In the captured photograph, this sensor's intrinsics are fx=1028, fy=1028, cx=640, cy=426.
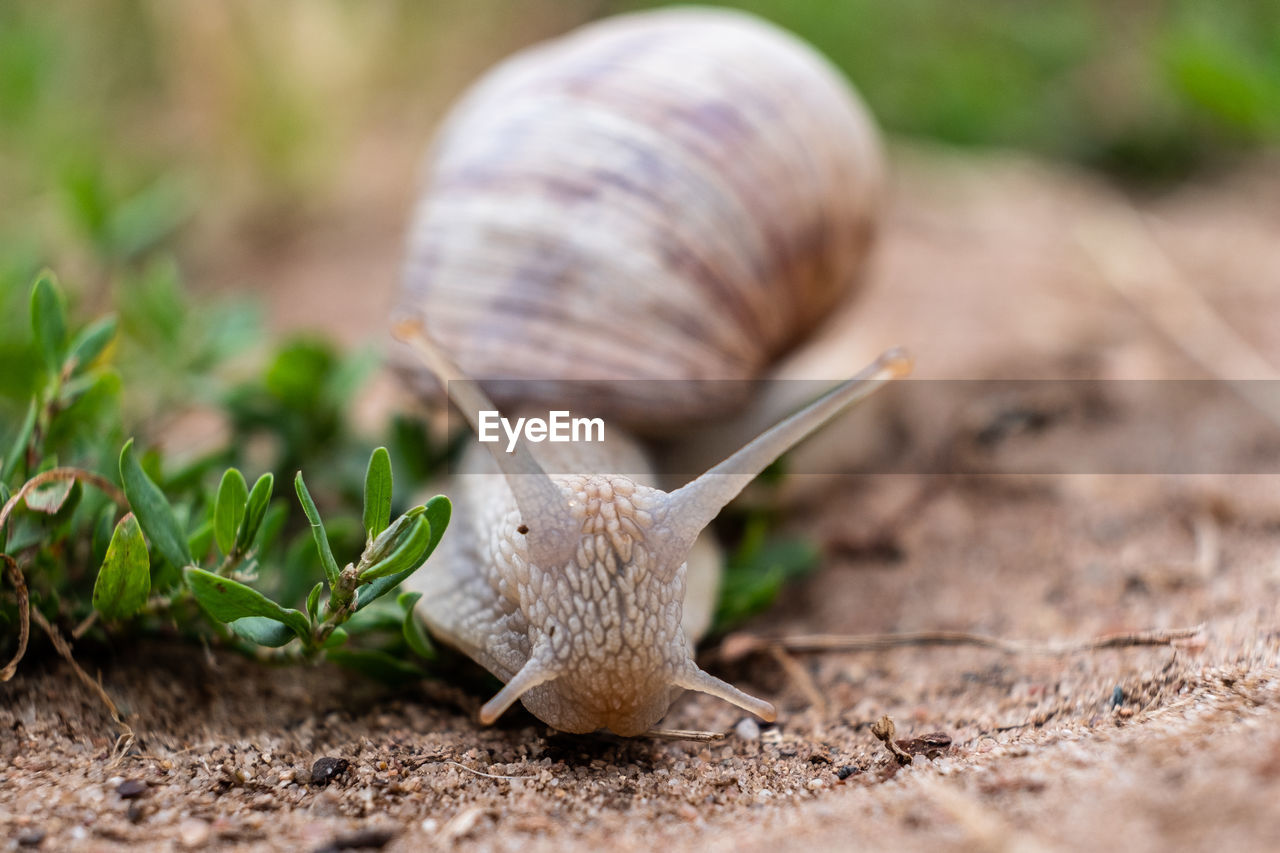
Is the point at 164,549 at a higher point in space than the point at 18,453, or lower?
lower

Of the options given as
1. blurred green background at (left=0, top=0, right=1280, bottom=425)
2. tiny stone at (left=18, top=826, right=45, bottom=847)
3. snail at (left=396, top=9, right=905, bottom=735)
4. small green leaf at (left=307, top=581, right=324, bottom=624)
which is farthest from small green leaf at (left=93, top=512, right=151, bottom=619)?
blurred green background at (left=0, top=0, right=1280, bottom=425)

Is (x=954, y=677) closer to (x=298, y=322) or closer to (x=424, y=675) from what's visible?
(x=424, y=675)

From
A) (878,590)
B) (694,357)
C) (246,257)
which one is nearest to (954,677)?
(878,590)

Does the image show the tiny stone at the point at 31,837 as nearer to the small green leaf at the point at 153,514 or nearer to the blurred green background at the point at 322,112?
the small green leaf at the point at 153,514

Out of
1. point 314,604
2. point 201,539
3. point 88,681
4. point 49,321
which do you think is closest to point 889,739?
point 314,604

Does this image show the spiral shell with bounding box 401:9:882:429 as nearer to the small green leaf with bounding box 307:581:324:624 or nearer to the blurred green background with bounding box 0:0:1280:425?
the blurred green background with bounding box 0:0:1280:425

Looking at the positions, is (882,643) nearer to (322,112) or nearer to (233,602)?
(233,602)
